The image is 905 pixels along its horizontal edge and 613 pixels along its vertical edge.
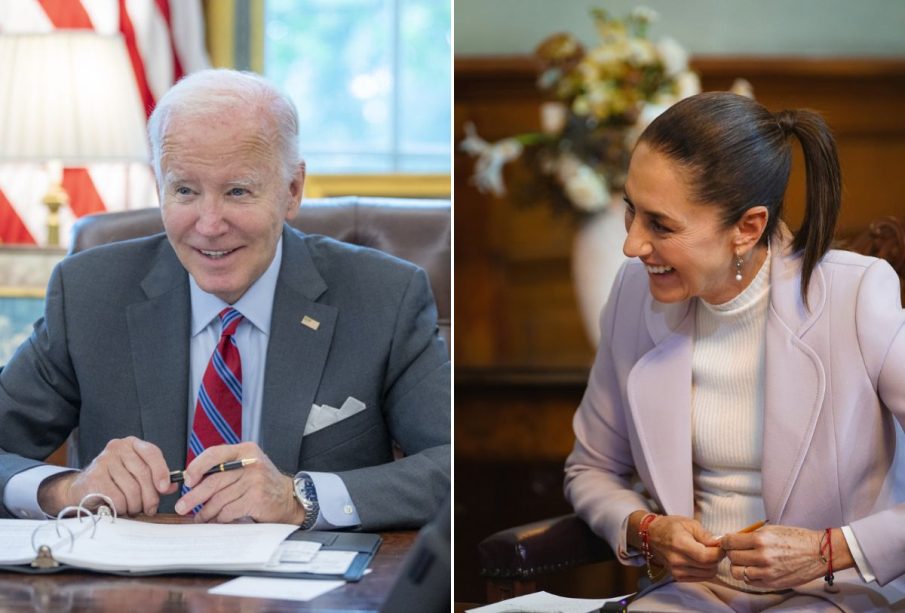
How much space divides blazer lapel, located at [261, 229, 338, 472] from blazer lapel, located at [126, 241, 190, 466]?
15 cm

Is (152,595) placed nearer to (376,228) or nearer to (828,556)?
(828,556)

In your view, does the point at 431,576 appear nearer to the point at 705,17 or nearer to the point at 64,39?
the point at 705,17

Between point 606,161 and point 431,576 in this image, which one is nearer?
point 431,576

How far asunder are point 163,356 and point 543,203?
682 millimetres

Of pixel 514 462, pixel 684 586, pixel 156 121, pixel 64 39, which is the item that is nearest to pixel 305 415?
pixel 514 462

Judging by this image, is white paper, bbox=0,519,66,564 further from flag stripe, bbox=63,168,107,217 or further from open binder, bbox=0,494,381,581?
flag stripe, bbox=63,168,107,217

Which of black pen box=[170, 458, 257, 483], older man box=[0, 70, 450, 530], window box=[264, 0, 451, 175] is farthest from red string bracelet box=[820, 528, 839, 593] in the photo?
window box=[264, 0, 451, 175]

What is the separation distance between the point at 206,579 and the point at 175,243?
72cm

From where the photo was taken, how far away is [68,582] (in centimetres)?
127

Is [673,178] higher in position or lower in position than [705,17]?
lower

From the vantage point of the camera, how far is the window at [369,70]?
3766mm

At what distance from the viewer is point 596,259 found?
5.38 ft

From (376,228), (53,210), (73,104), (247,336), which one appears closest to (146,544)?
(247,336)

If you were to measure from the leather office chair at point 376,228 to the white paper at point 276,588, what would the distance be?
3.33 feet
